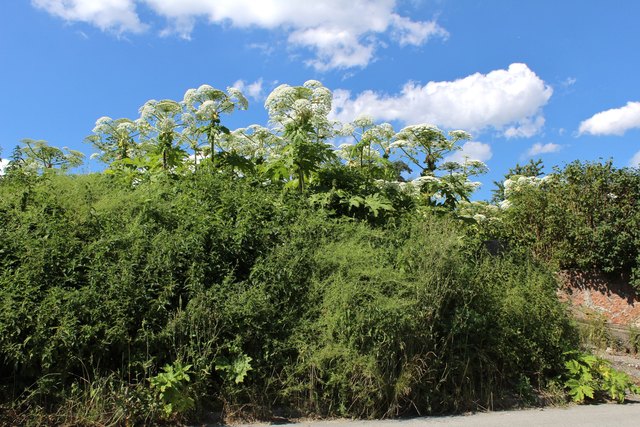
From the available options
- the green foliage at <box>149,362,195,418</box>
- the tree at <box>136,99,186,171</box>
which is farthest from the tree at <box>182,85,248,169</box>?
the green foliage at <box>149,362,195,418</box>

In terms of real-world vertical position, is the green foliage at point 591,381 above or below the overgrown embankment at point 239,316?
below

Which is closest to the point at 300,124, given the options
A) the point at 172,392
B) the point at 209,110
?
the point at 209,110

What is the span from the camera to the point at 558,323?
Answer: 21.0ft

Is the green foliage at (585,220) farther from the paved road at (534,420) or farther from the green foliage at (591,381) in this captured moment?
the paved road at (534,420)

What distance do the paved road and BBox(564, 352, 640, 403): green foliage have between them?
192 millimetres

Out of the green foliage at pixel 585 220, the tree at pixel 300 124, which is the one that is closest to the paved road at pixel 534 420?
the tree at pixel 300 124

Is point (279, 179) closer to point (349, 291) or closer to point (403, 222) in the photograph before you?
point (403, 222)

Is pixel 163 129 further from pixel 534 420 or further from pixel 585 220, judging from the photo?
pixel 585 220

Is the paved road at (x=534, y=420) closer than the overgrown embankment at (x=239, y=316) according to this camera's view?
No

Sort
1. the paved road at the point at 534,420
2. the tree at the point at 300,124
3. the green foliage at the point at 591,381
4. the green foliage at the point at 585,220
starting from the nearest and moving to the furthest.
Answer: the paved road at the point at 534,420
the green foliage at the point at 591,381
the tree at the point at 300,124
the green foliage at the point at 585,220

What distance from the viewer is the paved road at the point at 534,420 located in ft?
17.1

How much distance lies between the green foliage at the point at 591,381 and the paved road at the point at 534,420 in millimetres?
192

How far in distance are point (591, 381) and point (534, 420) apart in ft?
4.02

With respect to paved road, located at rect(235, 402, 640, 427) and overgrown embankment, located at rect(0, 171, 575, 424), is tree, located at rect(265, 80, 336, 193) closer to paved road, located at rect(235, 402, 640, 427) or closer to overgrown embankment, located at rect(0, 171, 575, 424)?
overgrown embankment, located at rect(0, 171, 575, 424)
